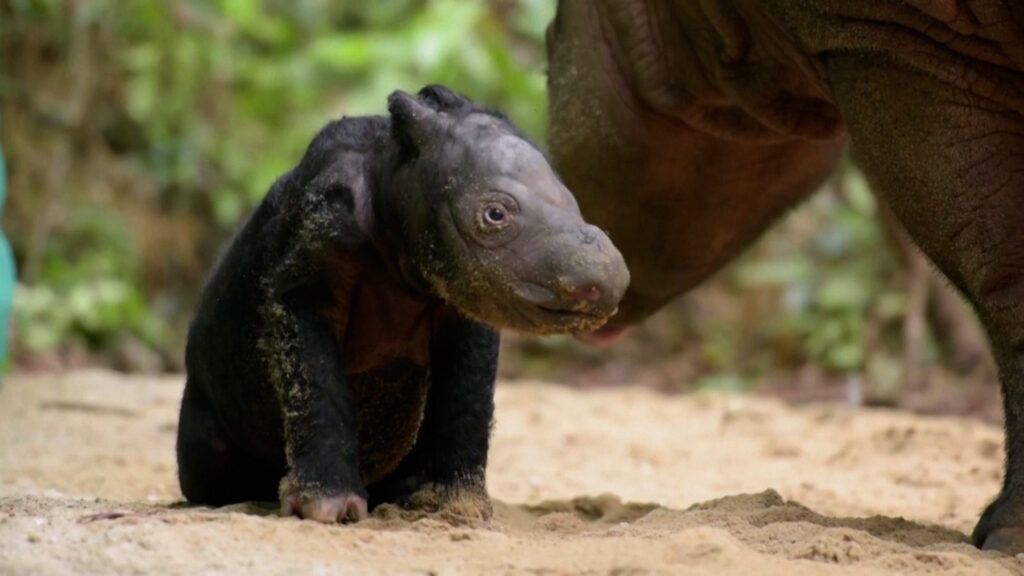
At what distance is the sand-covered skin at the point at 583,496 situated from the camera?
3586 millimetres

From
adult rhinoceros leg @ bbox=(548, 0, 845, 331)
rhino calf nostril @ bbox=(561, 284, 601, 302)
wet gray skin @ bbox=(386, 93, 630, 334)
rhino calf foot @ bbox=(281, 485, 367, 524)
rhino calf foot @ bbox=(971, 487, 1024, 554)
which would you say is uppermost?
adult rhinoceros leg @ bbox=(548, 0, 845, 331)

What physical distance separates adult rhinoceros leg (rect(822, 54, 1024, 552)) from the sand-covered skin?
14.4 inches

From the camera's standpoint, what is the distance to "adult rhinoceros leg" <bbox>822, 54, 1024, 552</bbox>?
162 inches

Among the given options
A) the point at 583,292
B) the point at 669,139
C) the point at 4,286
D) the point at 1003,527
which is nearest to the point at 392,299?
the point at 583,292

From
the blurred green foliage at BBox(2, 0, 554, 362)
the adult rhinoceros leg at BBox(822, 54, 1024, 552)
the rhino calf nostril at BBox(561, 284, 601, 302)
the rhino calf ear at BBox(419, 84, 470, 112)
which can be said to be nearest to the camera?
the rhino calf nostril at BBox(561, 284, 601, 302)

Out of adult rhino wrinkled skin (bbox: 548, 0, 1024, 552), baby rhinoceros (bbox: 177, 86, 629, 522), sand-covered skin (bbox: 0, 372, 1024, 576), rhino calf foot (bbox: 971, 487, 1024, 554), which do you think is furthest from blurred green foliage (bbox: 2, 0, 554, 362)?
rhino calf foot (bbox: 971, 487, 1024, 554)

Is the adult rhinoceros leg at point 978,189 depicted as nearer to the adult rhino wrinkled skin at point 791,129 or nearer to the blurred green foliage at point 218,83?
the adult rhino wrinkled skin at point 791,129

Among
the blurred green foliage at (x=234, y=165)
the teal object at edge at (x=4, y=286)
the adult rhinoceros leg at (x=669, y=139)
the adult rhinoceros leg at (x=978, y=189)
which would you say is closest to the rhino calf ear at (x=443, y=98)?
the adult rhinoceros leg at (x=978, y=189)

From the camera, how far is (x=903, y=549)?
12.9 ft

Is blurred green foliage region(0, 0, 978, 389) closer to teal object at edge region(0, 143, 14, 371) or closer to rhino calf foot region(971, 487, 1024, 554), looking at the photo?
teal object at edge region(0, 143, 14, 371)

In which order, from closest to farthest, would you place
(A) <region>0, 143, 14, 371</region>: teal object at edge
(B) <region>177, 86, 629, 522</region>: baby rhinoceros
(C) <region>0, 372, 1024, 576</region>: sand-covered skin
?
(C) <region>0, 372, 1024, 576</region>: sand-covered skin
(B) <region>177, 86, 629, 522</region>: baby rhinoceros
(A) <region>0, 143, 14, 371</region>: teal object at edge

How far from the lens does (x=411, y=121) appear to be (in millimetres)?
4168

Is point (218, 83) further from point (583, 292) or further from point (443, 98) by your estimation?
point (583, 292)

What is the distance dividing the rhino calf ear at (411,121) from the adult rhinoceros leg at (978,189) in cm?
123
